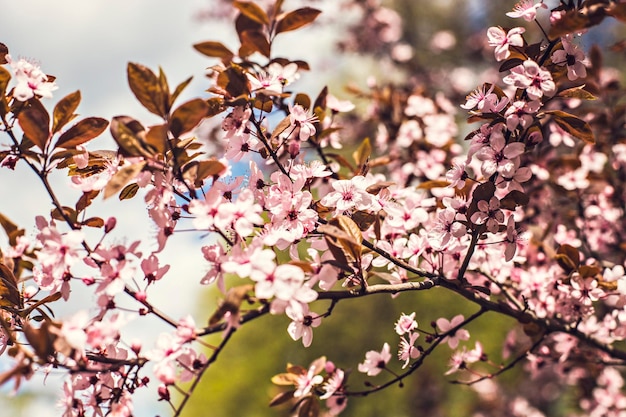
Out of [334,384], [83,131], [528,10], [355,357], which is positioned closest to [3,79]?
[83,131]

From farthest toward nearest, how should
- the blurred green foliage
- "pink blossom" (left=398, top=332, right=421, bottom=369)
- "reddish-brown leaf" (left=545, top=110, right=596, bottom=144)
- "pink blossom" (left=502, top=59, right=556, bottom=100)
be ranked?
the blurred green foliage
"pink blossom" (left=398, top=332, right=421, bottom=369)
"reddish-brown leaf" (left=545, top=110, right=596, bottom=144)
"pink blossom" (left=502, top=59, right=556, bottom=100)

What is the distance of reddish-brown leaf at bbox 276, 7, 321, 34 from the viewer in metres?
1.15

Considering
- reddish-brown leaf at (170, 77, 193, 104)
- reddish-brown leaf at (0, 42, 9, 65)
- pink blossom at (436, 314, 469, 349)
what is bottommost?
pink blossom at (436, 314, 469, 349)

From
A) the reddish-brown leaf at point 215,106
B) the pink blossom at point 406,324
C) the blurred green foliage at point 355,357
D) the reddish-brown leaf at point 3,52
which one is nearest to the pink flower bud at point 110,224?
the reddish-brown leaf at point 215,106

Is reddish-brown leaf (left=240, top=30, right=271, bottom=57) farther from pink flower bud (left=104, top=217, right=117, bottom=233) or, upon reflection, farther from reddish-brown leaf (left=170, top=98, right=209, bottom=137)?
pink flower bud (left=104, top=217, right=117, bottom=233)

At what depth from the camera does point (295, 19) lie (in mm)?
1158

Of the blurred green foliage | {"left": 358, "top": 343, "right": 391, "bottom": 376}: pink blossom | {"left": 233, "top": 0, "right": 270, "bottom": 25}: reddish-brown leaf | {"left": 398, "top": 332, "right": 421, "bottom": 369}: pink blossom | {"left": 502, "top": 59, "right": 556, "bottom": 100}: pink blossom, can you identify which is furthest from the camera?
the blurred green foliage

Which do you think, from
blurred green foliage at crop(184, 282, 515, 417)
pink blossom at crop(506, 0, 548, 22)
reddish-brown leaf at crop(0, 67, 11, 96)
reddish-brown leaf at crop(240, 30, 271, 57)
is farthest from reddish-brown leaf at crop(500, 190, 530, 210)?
blurred green foliage at crop(184, 282, 515, 417)

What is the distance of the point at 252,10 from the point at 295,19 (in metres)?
0.11

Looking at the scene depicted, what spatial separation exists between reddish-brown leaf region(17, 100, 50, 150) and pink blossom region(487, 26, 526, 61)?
101 centimetres

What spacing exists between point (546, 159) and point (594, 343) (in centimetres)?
101

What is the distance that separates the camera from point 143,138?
106cm

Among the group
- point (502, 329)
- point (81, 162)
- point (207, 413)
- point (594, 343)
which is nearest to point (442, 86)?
point (502, 329)

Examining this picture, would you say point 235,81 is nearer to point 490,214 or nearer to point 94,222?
point 94,222
